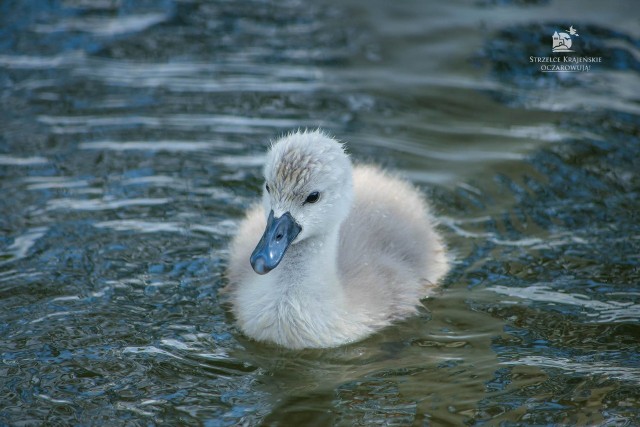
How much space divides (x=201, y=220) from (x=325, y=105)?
2.02 meters

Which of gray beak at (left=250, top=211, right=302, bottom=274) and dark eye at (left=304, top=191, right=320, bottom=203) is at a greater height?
dark eye at (left=304, top=191, right=320, bottom=203)

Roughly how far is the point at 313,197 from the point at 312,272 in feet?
1.37

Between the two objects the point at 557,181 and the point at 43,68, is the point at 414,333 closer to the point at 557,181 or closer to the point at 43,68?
the point at 557,181

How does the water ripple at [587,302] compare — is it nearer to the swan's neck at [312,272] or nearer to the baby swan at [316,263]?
the baby swan at [316,263]

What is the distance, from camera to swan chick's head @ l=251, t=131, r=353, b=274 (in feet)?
16.4

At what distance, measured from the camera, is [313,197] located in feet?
17.0

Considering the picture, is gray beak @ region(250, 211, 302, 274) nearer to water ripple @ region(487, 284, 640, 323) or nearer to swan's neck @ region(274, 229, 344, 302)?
swan's neck @ region(274, 229, 344, 302)

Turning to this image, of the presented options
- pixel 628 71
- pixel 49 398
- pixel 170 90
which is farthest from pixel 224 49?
pixel 49 398

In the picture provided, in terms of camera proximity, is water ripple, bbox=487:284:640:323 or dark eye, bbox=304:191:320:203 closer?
dark eye, bbox=304:191:320:203

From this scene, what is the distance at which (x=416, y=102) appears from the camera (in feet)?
26.9

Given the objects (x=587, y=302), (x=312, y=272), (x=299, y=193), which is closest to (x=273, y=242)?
(x=299, y=193)

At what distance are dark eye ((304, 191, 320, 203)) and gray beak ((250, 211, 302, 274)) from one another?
144mm

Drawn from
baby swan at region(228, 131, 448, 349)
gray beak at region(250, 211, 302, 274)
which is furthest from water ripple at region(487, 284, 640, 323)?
gray beak at region(250, 211, 302, 274)

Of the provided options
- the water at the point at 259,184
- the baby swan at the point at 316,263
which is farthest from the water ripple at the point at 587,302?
the baby swan at the point at 316,263
